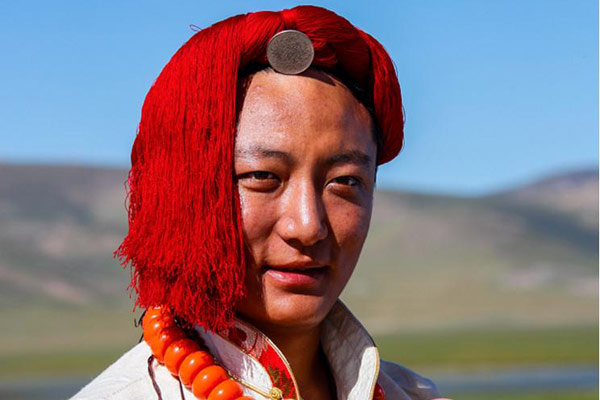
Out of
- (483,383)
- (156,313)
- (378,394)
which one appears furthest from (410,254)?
(156,313)

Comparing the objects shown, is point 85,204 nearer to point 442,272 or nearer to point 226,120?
point 442,272

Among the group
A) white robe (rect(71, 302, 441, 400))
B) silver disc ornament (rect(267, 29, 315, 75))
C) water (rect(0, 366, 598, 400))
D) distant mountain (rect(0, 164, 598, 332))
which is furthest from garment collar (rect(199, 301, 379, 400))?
distant mountain (rect(0, 164, 598, 332))

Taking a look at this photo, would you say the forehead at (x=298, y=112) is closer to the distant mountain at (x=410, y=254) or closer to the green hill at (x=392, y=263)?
the green hill at (x=392, y=263)

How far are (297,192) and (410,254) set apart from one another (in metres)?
100.0

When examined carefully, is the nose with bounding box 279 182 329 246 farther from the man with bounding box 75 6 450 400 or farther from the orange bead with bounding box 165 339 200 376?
the orange bead with bounding box 165 339 200 376

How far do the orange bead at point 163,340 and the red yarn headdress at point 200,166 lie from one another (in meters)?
0.06

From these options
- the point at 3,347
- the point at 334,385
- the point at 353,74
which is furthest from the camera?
the point at 3,347

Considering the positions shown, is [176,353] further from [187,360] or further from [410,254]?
[410,254]

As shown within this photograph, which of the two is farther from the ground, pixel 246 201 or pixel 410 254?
pixel 410 254

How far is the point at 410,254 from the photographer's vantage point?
101812 millimetres

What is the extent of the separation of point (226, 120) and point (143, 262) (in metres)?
0.44

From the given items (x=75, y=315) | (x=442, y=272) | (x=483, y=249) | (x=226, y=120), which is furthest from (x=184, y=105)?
(x=483, y=249)

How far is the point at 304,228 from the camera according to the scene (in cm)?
256

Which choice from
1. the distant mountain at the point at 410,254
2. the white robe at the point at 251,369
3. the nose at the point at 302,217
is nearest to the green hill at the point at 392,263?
the distant mountain at the point at 410,254
